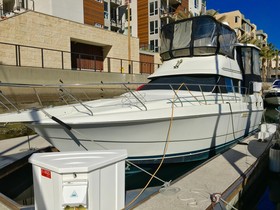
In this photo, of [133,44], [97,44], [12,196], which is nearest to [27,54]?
[97,44]

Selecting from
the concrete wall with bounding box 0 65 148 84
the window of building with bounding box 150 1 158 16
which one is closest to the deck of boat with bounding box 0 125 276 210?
the concrete wall with bounding box 0 65 148 84

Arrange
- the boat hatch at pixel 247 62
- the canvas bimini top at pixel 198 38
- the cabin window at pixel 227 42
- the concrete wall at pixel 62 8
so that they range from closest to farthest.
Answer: the canvas bimini top at pixel 198 38
the cabin window at pixel 227 42
the boat hatch at pixel 247 62
the concrete wall at pixel 62 8

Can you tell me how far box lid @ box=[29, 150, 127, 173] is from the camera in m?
2.67

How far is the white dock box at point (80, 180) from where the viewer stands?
2.66 meters

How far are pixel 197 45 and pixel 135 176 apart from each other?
3968mm

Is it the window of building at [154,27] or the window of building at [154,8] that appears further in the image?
the window of building at [154,27]

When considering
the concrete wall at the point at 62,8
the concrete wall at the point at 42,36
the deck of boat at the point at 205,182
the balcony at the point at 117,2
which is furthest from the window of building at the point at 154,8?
the deck of boat at the point at 205,182

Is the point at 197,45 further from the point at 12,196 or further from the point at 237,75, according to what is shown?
the point at 12,196

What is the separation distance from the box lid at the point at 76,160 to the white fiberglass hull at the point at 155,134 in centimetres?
138

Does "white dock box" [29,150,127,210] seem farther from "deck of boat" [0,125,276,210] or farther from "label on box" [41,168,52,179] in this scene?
"deck of boat" [0,125,276,210]

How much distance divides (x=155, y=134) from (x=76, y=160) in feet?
7.82

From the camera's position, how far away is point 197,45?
7.18 meters

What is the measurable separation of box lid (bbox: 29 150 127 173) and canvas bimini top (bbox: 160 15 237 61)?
4.94 meters

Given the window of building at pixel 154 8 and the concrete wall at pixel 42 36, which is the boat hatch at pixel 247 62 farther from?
the window of building at pixel 154 8
